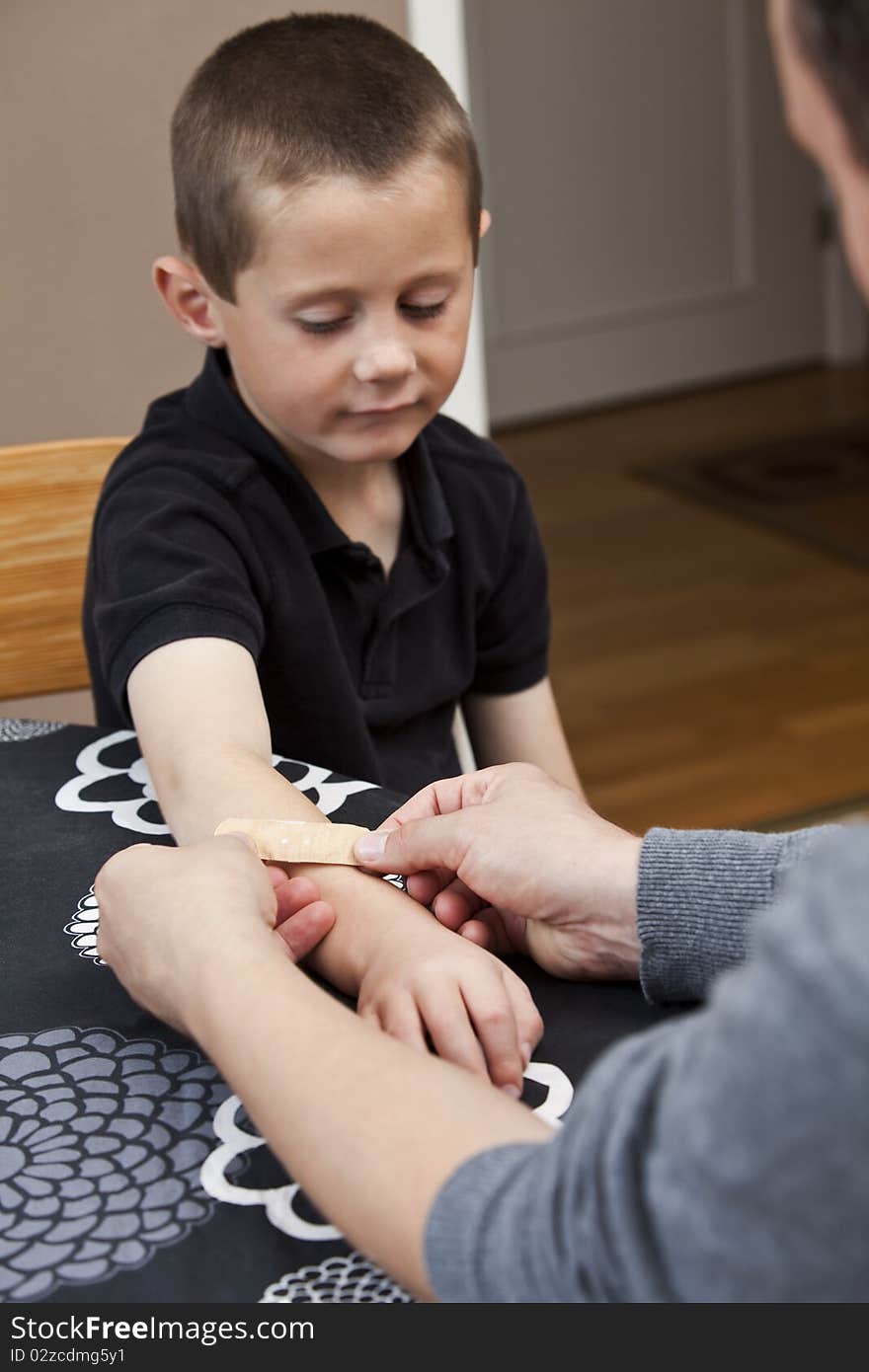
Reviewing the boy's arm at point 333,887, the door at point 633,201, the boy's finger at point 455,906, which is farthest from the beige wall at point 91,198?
the door at point 633,201

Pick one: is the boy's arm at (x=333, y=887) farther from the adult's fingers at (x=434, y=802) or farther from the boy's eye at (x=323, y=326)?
the boy's eye at (x=323, y=326)

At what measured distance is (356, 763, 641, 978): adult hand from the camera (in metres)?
0.67

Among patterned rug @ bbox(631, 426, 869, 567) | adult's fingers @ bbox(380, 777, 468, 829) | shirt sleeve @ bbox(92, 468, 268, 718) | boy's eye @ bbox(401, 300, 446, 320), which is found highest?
boy's eye @ bbox(401, 300, 446, 320)

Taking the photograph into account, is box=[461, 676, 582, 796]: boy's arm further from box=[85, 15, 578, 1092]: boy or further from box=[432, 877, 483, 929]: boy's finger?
box=[432, 877, 483, 929]: boy's finger

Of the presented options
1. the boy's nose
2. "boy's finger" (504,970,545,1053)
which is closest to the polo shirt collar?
the boy's nose

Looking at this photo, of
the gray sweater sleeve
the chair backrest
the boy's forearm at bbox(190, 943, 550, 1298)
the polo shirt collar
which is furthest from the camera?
the chair backrest

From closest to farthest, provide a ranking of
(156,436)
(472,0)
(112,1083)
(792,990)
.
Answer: (792,990) → (112,1083) → (156,436) → (472,0)

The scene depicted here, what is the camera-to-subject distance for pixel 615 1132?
0.40m

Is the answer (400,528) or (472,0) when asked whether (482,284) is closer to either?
(472,0)

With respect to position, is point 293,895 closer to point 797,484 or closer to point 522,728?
point 522,728

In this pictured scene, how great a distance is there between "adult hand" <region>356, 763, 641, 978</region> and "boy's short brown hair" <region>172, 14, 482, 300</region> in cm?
42

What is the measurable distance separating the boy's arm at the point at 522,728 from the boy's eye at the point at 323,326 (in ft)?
1.23
